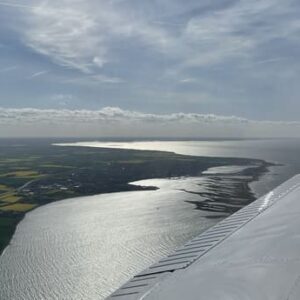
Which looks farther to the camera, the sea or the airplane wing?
the sea

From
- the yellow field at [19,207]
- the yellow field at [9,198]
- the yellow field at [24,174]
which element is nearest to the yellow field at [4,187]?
the yellow field at [9,198]

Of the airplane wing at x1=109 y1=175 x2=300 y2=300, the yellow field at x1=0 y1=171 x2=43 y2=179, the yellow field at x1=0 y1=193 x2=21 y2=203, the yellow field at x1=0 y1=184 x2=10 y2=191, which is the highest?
the airplane wing at x1=109 y1=175 x2=300 y2=300

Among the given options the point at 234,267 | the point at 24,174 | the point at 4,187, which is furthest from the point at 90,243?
the point at 24,174

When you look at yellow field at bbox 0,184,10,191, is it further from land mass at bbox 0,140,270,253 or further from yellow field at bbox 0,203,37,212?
yellow field at bbox 0,203,37,212

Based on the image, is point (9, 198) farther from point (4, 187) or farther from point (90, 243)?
point (90, 243)

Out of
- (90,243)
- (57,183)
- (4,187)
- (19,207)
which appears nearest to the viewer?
(90,243)

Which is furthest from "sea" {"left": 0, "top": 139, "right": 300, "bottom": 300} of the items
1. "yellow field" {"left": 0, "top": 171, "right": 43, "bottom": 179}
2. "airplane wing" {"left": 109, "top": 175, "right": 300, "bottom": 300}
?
"yellow field" {"left": 0, "top": 171, "right": 43, "bottom": 179}

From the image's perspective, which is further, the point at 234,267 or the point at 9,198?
the point at 9,198
